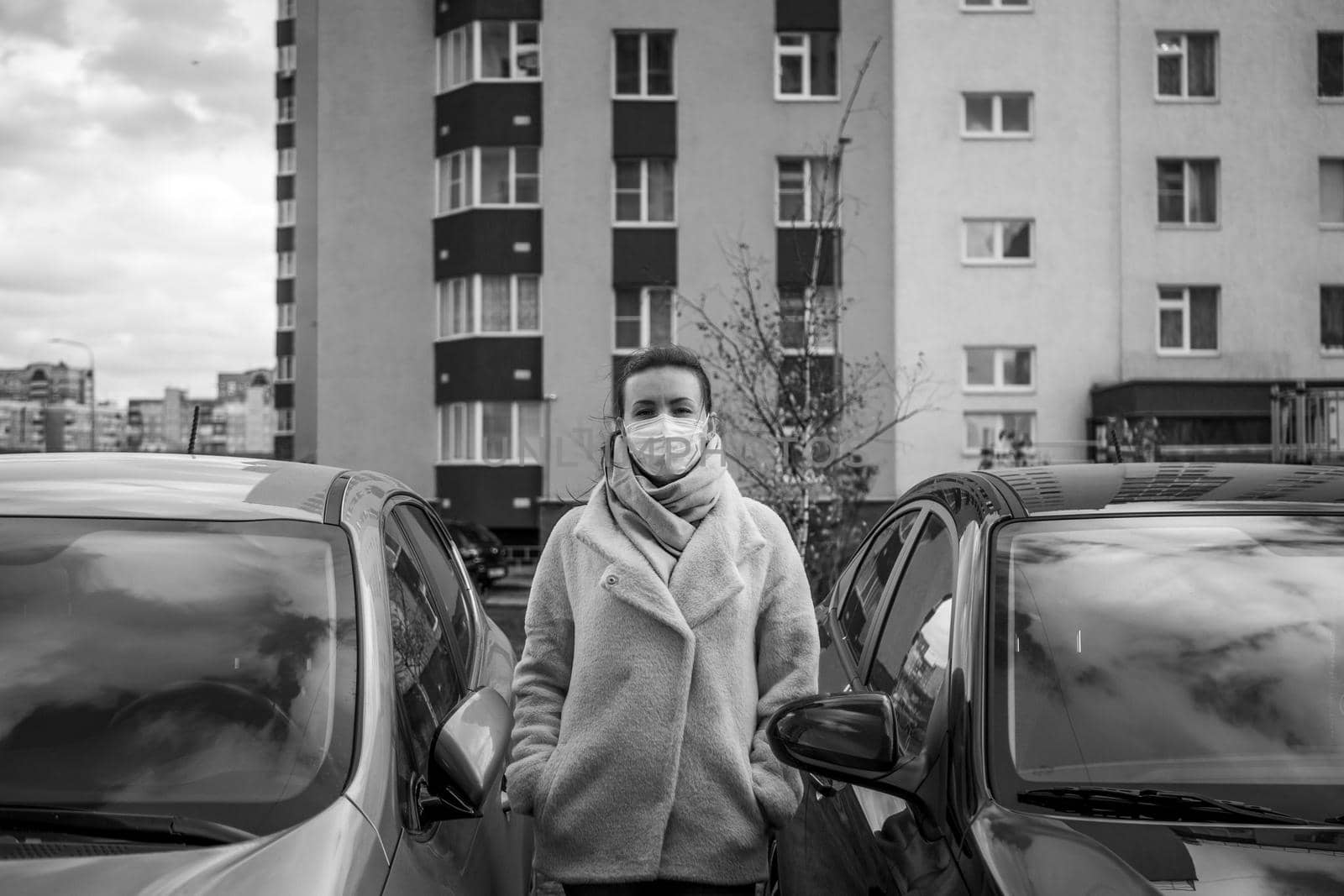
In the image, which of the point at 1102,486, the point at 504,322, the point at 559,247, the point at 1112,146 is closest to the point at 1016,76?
the point at 1112,146

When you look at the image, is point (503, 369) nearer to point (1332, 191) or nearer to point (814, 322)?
point (814, 322)

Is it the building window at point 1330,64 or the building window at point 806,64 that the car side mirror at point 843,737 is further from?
the building window at point 1330,64

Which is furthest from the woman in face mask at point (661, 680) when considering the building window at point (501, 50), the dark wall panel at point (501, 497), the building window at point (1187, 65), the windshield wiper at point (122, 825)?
the building window at point (1187, 65)

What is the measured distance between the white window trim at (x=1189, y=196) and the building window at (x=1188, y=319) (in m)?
1.45

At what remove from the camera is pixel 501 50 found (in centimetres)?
3144

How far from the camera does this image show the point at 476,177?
31.1 meters

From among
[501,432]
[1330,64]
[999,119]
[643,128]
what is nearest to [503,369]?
[501,432]

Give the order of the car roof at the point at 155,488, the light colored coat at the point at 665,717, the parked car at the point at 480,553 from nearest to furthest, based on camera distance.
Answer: the light colored coat at the point at 665,717 < the car roof at the point at 155,488 < the parked car at the point at 480,553

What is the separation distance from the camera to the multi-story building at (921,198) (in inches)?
1192

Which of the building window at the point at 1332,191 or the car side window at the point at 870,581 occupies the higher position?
the building window at the point at 1332,191

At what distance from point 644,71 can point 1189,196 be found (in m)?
13.5

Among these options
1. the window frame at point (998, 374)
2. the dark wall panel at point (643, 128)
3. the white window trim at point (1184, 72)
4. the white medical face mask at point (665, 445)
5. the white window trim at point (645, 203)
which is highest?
the white window trim at point (1184, 72)

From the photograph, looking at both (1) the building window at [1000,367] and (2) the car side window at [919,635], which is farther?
(1) the building window at [1000,367]

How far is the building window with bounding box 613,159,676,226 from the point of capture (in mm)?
30844
